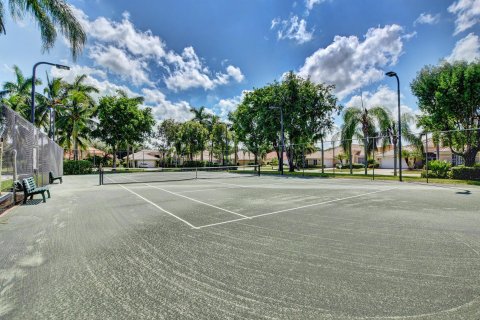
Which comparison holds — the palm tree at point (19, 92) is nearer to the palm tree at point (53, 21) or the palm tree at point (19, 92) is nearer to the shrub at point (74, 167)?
the shrub at point (74, 167)

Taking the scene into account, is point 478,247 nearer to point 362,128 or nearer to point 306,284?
point 306,284

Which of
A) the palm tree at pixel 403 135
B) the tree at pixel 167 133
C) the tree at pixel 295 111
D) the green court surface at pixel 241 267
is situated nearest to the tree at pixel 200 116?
the tree at pixel 167 133

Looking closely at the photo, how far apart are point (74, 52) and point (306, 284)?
15.3m

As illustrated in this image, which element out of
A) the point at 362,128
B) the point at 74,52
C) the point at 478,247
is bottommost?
the point at 478,247

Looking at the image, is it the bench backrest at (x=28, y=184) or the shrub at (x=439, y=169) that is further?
the shrub at (x=439, y=169)

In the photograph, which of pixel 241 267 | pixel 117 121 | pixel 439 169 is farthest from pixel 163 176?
pixel 439 169

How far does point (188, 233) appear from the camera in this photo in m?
5.58

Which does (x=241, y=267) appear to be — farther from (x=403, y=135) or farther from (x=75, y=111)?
(x=75, y=111)

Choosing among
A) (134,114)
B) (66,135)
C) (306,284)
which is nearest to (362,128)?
(306,284)

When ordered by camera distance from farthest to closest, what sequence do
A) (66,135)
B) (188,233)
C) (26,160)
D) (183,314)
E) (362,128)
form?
(66,135) → (362,128) → (26,160) → (188,233) → (183,314)

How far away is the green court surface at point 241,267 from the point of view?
2.72m

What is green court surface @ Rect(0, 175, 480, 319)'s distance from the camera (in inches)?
107

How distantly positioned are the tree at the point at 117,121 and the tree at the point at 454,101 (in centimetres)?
3868

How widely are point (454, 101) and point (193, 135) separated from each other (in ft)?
127
